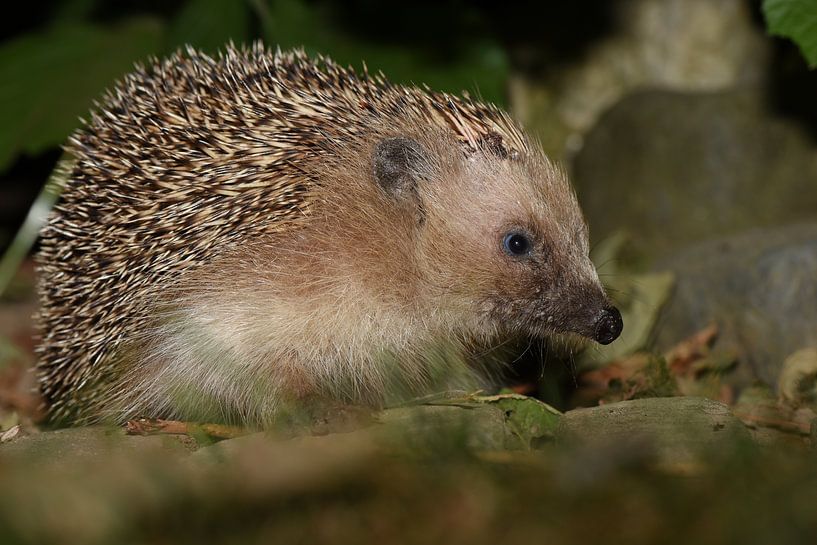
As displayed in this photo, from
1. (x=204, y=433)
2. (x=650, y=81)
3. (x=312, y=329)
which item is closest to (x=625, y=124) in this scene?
(x=650, y=81)

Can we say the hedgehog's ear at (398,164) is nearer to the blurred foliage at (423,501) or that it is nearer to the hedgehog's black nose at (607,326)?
the hedgehog's black nose at (607,326)

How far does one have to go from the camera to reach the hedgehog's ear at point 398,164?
338 centimetres

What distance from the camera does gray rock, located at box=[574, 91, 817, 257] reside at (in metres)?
5.53

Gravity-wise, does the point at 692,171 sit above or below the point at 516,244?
above

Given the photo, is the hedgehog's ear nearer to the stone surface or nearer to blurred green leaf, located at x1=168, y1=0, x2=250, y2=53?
blurred green leaf, located at x1=168, y1=0, x2=250, y2=53

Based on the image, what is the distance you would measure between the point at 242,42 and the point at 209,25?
1.32 feet

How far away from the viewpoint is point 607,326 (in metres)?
3.28

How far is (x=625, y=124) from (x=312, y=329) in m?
3.58

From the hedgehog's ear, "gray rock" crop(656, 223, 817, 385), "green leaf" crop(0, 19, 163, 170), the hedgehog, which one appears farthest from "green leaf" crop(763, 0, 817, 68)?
"green leaf" crop(0, 19, 163, 170)

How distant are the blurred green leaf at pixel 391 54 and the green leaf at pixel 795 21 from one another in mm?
1380

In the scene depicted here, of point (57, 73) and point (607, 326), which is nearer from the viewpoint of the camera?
point (607, 326)

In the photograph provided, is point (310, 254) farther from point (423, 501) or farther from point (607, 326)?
point (423, 501)

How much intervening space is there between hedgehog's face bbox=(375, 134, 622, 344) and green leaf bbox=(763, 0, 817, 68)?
119 cm

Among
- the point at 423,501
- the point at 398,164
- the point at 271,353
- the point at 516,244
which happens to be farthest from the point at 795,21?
the point at 423,501
